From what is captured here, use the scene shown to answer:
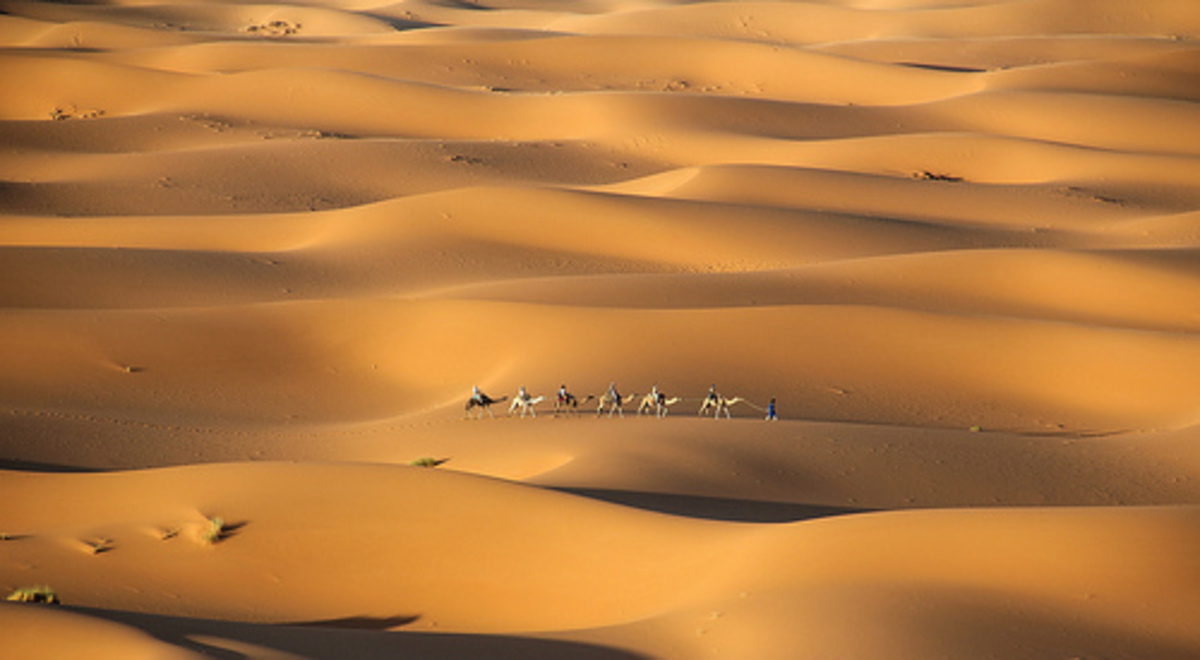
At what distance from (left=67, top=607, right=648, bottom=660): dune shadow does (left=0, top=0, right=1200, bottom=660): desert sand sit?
0.04m

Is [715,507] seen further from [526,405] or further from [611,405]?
[611,405]

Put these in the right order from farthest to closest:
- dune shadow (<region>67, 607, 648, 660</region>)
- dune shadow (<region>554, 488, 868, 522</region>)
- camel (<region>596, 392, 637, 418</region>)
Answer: camel (<region>596, 392, 637, 418</region>)
dune shadow (<region>554, 488, 868, 522</region>)
dune shadow (<region>67, 607, 648, 660</region>)

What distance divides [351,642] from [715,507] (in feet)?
13.4

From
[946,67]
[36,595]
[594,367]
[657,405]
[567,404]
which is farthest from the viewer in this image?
[946,67]

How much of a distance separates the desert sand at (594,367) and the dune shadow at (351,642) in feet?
0.12

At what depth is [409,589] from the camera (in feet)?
30.1

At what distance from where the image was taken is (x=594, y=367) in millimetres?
15086

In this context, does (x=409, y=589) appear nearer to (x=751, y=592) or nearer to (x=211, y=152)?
(x=751, y=592)

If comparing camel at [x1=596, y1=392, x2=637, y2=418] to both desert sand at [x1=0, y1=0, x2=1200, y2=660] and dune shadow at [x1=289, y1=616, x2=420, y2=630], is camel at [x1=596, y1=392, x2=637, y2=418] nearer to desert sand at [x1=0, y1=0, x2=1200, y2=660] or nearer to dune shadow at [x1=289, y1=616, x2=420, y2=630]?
desert sand at [x1=0, y1=0, x2=1200, y2=660]

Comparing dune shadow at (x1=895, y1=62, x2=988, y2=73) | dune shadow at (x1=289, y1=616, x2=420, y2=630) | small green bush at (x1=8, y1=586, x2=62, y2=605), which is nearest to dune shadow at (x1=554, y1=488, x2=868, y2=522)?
dune shadow at (x1=289, y1=616, x2=420, y2=630)

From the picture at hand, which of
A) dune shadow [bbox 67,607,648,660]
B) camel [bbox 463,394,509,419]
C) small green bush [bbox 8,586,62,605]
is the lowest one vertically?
camel [bbox 463,394,509,419]

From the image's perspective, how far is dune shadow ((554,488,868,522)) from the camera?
10359mm

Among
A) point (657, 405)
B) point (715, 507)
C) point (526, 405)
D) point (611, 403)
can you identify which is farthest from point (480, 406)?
point (715, 507)

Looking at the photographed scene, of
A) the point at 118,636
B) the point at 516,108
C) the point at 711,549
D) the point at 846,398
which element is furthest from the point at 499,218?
the point at 118,636
